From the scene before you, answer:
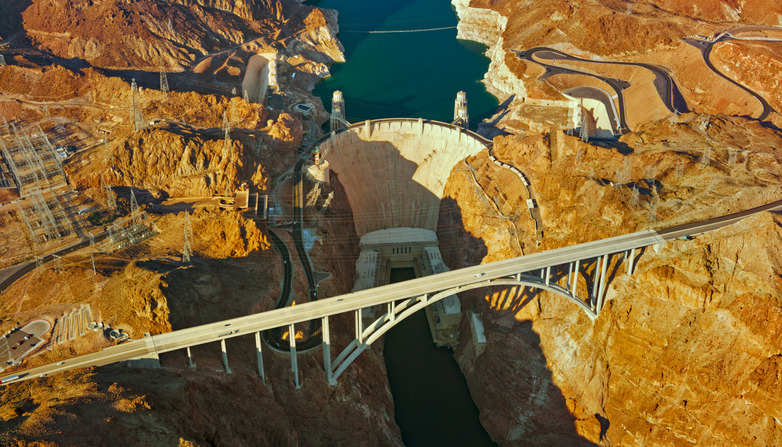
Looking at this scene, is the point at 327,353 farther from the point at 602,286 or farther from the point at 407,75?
the point at 407,75

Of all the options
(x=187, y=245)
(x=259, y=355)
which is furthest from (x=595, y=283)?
(x=187, y=245)

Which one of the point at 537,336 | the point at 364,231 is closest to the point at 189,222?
the point at 364,231

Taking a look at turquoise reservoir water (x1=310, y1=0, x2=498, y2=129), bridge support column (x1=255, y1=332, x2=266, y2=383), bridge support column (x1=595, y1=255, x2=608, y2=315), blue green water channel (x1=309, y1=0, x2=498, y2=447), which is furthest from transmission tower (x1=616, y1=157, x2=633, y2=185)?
turquoise reservoir water (x1=310, y1=0, x2=498, y2=129)

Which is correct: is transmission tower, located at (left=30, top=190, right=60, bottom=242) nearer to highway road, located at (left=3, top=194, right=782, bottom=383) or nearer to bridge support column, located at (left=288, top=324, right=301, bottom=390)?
highway road, located at (left=3, top=194, right=782, bottom=383)

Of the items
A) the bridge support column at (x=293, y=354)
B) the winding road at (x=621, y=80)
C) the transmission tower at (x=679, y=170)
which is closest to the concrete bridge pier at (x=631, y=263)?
the transmission tower at (x=679, y=170)

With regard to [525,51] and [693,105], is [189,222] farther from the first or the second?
[525,51]
